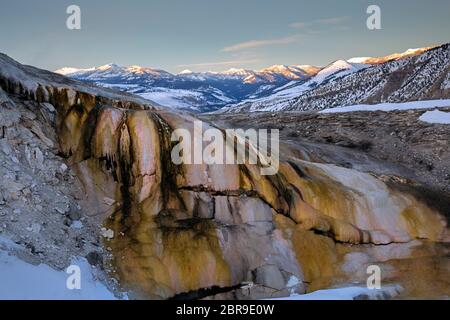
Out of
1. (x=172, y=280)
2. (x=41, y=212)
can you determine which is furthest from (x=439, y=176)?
(x=41, y=212)

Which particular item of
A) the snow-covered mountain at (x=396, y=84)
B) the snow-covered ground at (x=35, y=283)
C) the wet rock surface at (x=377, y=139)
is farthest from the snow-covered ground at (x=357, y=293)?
the snow-covered mountain at (x=396, y=84)

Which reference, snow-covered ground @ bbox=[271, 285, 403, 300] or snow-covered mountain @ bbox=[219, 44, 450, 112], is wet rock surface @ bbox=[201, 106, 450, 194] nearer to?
snow-covered ground @ bbox=[271, 285, 403, 300]

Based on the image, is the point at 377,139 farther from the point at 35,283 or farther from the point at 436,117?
the point at 35,283

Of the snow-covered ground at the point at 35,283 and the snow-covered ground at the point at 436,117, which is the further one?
the snow-covered ground at the point at 436,117

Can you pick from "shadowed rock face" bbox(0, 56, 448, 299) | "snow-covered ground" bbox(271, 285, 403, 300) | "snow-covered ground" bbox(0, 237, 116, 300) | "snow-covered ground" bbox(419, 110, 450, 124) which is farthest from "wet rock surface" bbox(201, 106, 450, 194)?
"snow-covered ground" bbox(0, 237, 116, 300)

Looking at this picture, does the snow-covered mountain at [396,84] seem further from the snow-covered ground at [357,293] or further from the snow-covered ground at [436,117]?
the snow-covered ground at [357,293]

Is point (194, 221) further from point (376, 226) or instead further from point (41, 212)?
point (376, 226)
